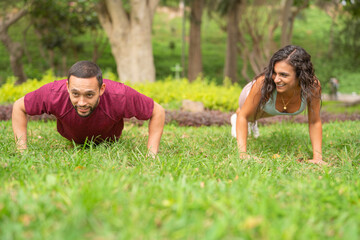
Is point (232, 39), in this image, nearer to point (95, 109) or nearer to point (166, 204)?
point (95, 109)

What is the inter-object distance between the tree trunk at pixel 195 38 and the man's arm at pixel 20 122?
12545 mm

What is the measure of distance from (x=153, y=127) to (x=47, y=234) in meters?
2.31

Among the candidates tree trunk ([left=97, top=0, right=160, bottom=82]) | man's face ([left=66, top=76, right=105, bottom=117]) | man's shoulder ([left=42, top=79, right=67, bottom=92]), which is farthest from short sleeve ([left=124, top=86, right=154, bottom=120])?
tree trunk ([left=97, top=0, right=160, bottom=82])

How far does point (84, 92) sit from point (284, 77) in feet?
7.02

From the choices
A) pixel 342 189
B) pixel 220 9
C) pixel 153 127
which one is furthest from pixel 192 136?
pixel 220 9

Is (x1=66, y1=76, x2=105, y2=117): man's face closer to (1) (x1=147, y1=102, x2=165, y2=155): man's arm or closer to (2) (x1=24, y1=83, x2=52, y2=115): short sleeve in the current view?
(2) (x1=24, y1=83, x2=52, y2=115): short sleeve

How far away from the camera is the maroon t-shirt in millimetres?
3531

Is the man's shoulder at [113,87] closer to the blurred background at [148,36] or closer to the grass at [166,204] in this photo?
the grass at [166,204]

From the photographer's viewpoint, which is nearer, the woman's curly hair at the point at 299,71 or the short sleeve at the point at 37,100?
the short sleeve at the point at 37,100

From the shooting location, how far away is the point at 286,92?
162 inches

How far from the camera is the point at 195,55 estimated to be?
1605cm

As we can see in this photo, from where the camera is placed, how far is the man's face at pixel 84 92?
3.18 metres

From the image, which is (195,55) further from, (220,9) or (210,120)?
(210,120)

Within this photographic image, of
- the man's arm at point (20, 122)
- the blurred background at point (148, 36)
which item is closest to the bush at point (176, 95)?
the blurred background at point (148, 36)
